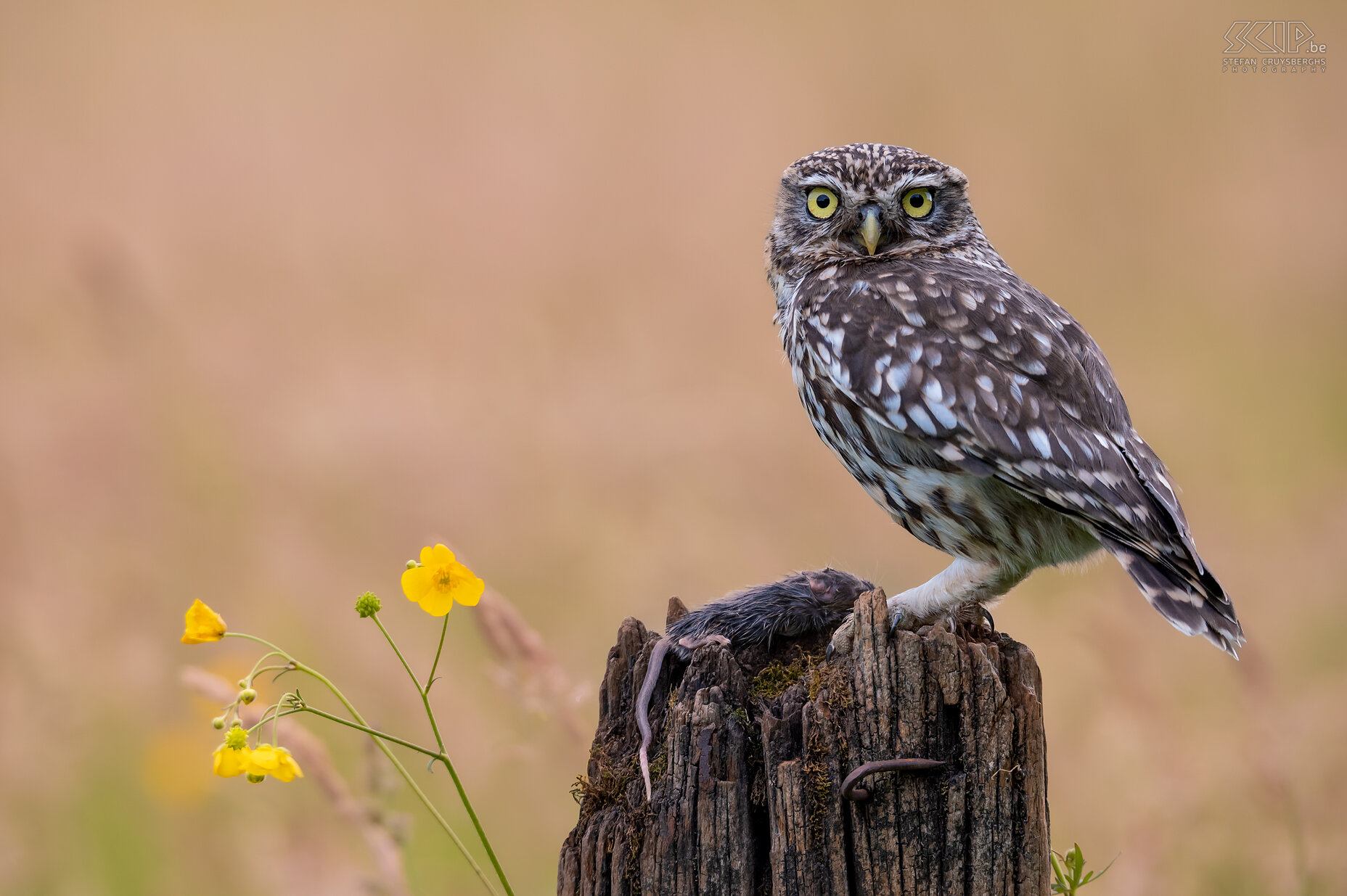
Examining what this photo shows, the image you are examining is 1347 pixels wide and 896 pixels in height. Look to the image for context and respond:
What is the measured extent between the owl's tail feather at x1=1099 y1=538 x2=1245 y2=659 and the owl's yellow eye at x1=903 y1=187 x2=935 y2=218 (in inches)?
58.8

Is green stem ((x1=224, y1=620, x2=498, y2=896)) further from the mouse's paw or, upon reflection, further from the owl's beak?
the owl's beak

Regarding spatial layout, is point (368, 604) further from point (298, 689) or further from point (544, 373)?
point (544, 373)

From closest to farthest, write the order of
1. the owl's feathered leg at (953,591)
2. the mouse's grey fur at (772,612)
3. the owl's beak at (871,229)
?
the mouse's grey fur at (772,612)
the owl's feathered leg at (953,591)
the owl's beak at (871,229)

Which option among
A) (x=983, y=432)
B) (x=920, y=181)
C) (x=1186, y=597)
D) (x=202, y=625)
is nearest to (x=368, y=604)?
(x=202, y=625)

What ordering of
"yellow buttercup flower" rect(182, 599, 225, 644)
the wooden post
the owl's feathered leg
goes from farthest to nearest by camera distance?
1. the owl's feathered leg
2. the wooden post
3. "yellow buttercup flower" rect(182, 599, 225, 644)

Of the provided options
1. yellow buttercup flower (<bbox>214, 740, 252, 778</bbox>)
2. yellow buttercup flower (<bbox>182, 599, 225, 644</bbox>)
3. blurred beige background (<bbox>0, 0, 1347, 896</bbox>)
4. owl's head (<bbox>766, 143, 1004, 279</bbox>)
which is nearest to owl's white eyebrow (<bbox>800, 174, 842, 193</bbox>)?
owl's head (<bbox>766, 143, 1004, 279</bbox>)

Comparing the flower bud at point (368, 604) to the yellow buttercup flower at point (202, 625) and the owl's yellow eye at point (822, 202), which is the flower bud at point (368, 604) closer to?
the yellow buttercup flower at point (202, 625)

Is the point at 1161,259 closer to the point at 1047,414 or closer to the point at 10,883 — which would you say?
the point at 1047,414

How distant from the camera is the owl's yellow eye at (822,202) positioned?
13.8 feet

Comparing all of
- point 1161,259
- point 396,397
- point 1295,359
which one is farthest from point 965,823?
point 1161,259

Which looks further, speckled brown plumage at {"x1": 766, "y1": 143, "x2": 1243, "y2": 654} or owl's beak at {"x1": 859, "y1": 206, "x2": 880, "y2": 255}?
owl's beak at {"x1": 859, "y1": 206, "x2": 880, "y2": 255}

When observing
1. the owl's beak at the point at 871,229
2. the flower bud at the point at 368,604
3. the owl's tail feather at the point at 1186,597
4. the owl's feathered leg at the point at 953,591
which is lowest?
the flower bud at the point at 368,604

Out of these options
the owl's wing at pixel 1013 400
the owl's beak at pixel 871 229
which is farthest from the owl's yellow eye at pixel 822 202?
the owl's wing at pixel 1013 400

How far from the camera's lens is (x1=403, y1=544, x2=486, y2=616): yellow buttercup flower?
8.01ft
